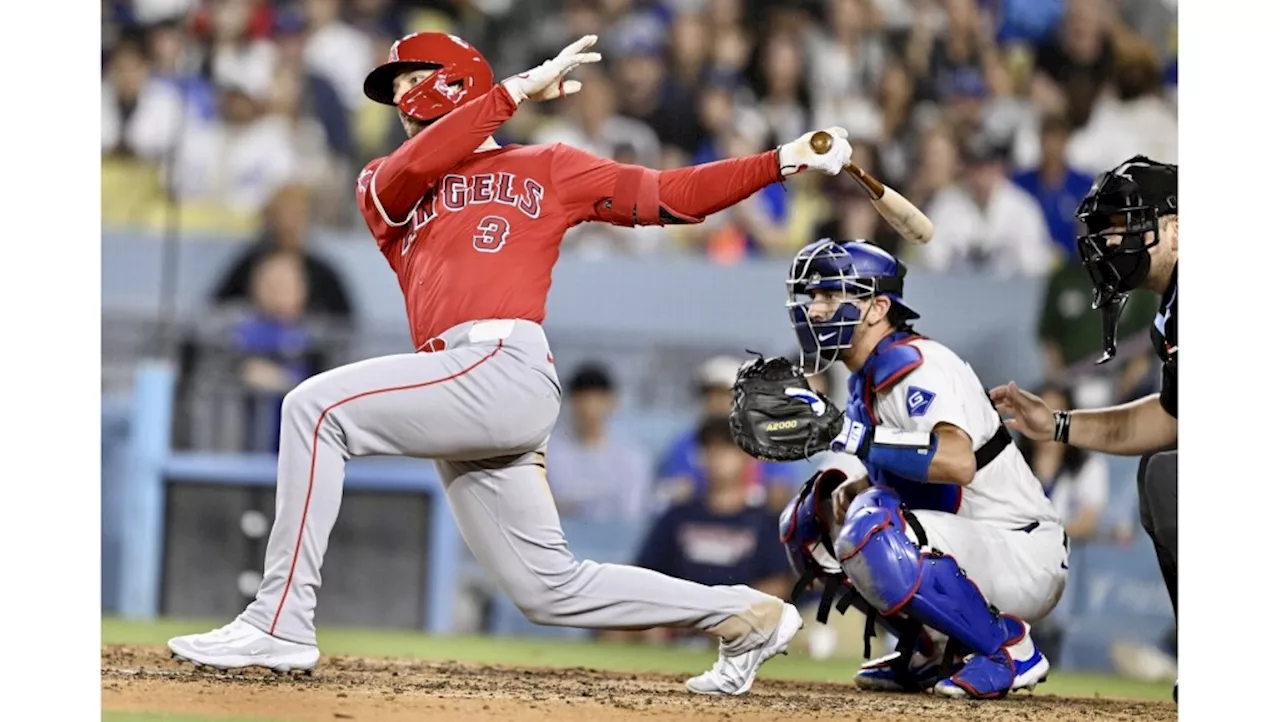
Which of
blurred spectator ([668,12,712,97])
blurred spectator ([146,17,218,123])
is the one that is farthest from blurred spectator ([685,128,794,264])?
blurred spectator ([146,17,218,123])

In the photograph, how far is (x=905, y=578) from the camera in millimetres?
3234

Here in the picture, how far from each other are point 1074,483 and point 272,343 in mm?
3394

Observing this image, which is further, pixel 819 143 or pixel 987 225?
pixel 987 225

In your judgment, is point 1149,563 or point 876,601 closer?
point 876,601

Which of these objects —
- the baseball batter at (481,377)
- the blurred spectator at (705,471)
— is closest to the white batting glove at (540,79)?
the baseball batter at (481,377)

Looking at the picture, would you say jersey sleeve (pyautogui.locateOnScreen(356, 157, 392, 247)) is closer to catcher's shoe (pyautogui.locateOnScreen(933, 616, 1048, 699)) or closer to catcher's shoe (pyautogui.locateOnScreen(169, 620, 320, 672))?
catcher's shoe (pyautogui.locateOnScreen(169, 620, 320, 672))

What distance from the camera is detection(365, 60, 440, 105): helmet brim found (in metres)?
3.29

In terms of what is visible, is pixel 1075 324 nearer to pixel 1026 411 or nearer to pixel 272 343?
pixel 1026 411

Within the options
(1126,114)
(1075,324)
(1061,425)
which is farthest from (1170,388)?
(1126,114)
